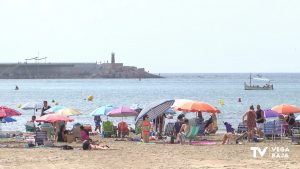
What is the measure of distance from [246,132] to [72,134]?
5.32 m

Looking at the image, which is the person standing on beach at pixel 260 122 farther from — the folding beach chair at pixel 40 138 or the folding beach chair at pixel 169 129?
the folding beach chair at pixel 40 138

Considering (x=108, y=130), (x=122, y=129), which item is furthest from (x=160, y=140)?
(x=108, y=130)

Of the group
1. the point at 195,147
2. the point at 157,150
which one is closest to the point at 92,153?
the point at 157,150

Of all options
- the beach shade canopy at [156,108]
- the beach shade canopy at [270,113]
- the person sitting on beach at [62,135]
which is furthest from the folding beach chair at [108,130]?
the beach shade canopy at [270,113]

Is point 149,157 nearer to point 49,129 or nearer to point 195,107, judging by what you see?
point 195,107

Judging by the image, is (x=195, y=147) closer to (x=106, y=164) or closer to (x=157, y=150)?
(x=157, y=150)

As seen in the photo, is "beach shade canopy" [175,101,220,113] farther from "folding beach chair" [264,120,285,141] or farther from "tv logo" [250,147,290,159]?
"tv logo" [250,147,290,159]

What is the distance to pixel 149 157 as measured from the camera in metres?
16.4

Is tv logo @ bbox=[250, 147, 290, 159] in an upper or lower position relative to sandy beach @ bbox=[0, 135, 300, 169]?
upper

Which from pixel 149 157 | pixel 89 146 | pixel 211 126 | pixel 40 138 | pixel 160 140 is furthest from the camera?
pixel 211 126

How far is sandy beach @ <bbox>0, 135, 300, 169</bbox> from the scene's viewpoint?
14914mm

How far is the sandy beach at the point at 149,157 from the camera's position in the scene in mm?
14914

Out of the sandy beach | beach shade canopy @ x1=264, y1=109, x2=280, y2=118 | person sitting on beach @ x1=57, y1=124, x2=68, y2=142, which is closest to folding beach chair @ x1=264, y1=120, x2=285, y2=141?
beach shade canopy @ x1=264, y1=109, x2=280, y2=118

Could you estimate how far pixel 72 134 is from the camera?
69.3ft
